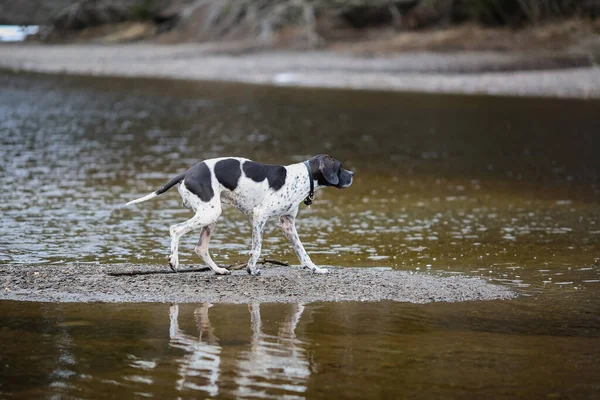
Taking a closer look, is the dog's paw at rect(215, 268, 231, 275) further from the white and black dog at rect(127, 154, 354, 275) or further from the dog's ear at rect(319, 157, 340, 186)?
the dog's ear at rect(319, 157, 340, 186)

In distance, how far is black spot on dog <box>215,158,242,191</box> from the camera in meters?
9.77

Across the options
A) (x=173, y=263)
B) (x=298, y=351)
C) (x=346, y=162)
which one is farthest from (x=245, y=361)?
(x=346, y=162)

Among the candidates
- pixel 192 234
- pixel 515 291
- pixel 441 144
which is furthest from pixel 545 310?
pixel 441 144

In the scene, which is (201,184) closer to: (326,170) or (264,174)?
(264,174)

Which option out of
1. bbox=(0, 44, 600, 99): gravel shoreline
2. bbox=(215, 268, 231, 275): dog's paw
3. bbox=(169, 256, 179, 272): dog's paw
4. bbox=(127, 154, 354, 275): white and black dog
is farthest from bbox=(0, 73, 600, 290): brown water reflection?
bbox=(0, 44, 600, 99): gravel shoreline

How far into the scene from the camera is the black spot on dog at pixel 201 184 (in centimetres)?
966

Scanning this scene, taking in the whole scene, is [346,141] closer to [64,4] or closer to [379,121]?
[379,121]

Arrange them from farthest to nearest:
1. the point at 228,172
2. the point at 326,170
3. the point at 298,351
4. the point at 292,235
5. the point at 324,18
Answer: the point at 324,18, the point at 292,235, the point at 326,170, the point at 228,172, the point at 298,351

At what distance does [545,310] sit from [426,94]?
23.8m

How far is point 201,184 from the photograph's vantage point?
9.67 meters

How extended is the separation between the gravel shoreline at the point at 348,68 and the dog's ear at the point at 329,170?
75.3 ft

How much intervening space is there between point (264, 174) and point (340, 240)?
10.3 feet

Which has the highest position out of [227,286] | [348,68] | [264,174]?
[348,68]

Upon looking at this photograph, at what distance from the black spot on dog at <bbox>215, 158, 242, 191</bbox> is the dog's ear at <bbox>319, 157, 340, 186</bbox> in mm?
812
